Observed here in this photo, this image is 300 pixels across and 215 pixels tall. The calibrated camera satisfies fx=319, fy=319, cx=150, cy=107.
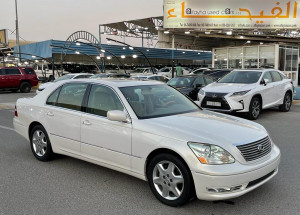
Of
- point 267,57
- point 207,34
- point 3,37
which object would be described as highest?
point 3,37

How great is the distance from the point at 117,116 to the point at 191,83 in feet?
28.9

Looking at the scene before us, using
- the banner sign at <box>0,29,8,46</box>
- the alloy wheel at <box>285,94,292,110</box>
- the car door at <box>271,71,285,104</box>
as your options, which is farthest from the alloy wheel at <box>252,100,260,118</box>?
the banner sign at <box>0,29,8,46</box>

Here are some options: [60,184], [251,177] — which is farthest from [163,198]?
[60,184]

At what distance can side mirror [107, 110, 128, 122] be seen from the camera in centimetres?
410

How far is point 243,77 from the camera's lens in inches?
426

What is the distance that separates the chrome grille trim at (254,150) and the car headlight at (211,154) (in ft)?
0.63

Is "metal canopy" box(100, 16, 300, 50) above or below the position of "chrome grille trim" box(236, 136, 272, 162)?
above

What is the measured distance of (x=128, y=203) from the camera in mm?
3893

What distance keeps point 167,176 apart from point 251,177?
0.95 metres

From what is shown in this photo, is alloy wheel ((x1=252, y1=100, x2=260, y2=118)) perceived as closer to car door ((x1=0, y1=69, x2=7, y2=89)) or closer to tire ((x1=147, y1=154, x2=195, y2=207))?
tire ((x1=147, y1=154, x2=195, y2=207))

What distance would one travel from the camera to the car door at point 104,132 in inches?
164

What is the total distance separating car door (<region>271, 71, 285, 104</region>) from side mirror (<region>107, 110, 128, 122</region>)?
818 centimetres

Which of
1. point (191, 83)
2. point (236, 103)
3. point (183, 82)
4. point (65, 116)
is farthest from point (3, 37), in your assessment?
point (65, 116)

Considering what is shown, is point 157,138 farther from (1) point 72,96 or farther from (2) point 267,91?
(2) point 267,91
